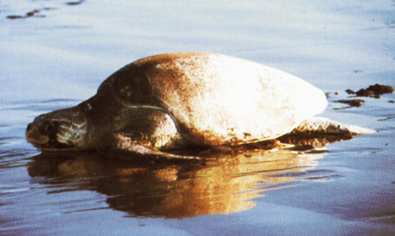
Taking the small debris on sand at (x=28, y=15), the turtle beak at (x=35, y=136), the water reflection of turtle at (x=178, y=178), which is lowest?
the water reflection of turtle at (x=178, y=178)

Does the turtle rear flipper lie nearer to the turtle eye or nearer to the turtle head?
the turtle head

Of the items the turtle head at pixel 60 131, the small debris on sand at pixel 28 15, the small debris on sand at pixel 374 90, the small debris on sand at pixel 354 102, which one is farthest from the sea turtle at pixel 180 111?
the small debris on sand at pixel 28 15

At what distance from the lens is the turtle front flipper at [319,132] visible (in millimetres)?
5543

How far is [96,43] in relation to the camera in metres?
9.27

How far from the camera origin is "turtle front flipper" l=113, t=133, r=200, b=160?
16.6 ft

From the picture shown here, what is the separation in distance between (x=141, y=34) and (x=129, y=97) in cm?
447

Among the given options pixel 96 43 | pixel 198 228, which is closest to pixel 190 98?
pixel 198 228

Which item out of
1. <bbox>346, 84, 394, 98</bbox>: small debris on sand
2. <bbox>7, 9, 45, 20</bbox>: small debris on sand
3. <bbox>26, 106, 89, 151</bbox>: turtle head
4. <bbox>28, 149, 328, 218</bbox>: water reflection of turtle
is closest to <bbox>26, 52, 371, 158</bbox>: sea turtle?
<bbox>26, 106, 89, 151</bbox>: turtle head

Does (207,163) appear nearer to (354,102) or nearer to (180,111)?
(180,111)

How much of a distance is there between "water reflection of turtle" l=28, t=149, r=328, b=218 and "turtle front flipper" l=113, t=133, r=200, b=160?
0.17 feet

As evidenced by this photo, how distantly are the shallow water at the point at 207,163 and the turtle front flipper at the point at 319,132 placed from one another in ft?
0.41

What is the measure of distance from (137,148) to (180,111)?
0.35m

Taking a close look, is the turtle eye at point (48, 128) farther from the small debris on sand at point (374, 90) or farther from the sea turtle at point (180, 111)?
the small debris on sand at point (374, 90)

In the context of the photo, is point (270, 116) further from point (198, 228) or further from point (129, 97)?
point (198, 228)
